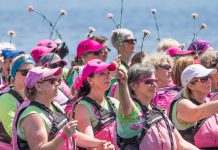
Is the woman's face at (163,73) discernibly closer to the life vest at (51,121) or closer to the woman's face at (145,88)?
the woman's face at (145,88)

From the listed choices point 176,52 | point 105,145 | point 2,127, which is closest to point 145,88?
point 105,145

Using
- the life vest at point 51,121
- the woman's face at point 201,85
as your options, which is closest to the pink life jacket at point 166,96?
the woman's face at point 201,85

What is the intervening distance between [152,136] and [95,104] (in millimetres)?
878

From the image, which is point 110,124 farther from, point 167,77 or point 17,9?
point 17,9

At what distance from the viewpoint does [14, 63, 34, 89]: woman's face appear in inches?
430

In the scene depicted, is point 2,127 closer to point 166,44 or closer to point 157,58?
point 157,58

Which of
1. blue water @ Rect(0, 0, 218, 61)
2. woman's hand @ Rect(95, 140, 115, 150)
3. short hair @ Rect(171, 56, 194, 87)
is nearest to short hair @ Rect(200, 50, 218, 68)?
short hair @ Rect(171, 56, 194, 87)

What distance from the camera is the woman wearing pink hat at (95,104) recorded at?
1040 cm

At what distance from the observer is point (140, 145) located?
984 cm

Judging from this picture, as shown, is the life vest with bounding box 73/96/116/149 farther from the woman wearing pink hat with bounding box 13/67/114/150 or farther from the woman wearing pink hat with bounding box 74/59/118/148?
the woman wearing pink hat with bounding box 13/67/114/150

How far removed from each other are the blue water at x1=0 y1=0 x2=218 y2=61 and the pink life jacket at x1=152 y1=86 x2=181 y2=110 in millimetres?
10180

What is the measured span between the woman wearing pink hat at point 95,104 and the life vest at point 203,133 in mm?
707

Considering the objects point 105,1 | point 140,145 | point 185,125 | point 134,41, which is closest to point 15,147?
point 140,145

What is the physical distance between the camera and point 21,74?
11.0 metres
